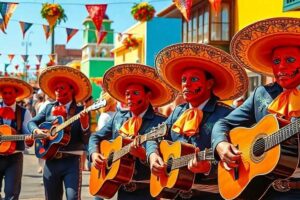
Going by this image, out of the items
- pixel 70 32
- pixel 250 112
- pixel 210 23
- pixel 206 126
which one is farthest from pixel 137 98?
pixel 210 23

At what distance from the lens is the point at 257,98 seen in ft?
11.2

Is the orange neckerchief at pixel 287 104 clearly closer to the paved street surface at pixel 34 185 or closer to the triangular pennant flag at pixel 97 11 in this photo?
the paved street surface at pixel 34 185

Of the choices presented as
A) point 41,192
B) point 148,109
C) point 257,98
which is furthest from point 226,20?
point 257,98

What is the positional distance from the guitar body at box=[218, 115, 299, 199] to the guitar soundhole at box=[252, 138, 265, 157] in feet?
0.05

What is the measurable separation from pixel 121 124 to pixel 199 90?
1.15 metres

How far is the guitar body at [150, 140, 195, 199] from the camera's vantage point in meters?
3.77

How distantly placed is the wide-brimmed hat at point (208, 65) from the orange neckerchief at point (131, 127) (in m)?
→ 0.58

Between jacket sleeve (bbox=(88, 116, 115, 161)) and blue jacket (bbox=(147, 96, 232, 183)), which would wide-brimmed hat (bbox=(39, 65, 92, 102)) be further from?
blue jacket (bbox=(147, 96, 232, 183))

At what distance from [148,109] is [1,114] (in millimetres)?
2608

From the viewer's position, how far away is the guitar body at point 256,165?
2824 mm

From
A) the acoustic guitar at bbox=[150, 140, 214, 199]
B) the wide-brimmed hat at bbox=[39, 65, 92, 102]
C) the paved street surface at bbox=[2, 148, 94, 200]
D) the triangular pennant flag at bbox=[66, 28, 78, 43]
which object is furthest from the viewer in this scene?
the triangular pennant flag at bbox=[66, 28, 78, 43]

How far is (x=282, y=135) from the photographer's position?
282 centimetres

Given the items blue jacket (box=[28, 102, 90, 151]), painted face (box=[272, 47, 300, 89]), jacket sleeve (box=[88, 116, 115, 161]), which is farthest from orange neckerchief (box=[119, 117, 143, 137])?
painted face (box=[272, 47, 300, 89])

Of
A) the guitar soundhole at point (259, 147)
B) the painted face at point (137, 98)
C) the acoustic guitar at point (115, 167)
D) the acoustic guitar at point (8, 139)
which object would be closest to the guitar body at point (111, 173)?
the acoustic guitar at point (115, 167)
